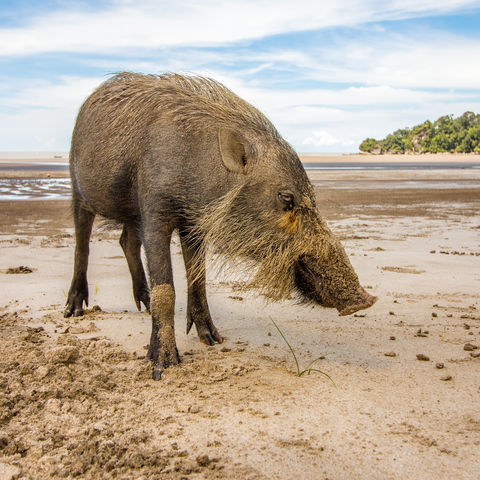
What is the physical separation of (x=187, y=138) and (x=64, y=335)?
203 cm

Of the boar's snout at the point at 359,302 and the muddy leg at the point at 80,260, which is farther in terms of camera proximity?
the muddy leg at the point at 80,260

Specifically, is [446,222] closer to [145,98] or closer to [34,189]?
[145,98]

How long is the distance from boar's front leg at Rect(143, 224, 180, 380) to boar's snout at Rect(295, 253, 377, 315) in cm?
Answer: 101

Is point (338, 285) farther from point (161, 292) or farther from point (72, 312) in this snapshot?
point (72, 312)

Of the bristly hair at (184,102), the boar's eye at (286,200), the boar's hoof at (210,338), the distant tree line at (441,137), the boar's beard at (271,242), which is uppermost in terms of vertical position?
the distant tree line at (441,137)

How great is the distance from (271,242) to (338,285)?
0.52 m

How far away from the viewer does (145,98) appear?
14.5 ft

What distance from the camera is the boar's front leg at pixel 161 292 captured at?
4062 mm

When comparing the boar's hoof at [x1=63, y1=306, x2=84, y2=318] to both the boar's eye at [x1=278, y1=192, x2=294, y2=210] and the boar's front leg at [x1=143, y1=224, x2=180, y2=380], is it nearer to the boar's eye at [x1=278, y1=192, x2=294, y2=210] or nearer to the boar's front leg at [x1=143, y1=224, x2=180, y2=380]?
the boar's front leg at [x1=143, y1=224, x2=180, y2=380]

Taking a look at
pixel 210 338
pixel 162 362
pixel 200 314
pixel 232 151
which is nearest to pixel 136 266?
pixel 200 314

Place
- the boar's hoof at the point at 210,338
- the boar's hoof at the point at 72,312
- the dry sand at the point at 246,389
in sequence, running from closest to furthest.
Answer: the dry sand at the point at 246,389
the boar's hoof at the point at 210,338
the boar's hoof at the point at 72,312

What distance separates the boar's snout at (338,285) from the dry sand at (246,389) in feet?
1.83

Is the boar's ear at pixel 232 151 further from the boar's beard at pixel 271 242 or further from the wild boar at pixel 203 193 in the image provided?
the boar's beard at pixel 271 242

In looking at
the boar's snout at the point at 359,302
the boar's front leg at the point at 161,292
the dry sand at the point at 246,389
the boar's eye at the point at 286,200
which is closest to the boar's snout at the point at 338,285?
the boar's snout at the point at 359,302
